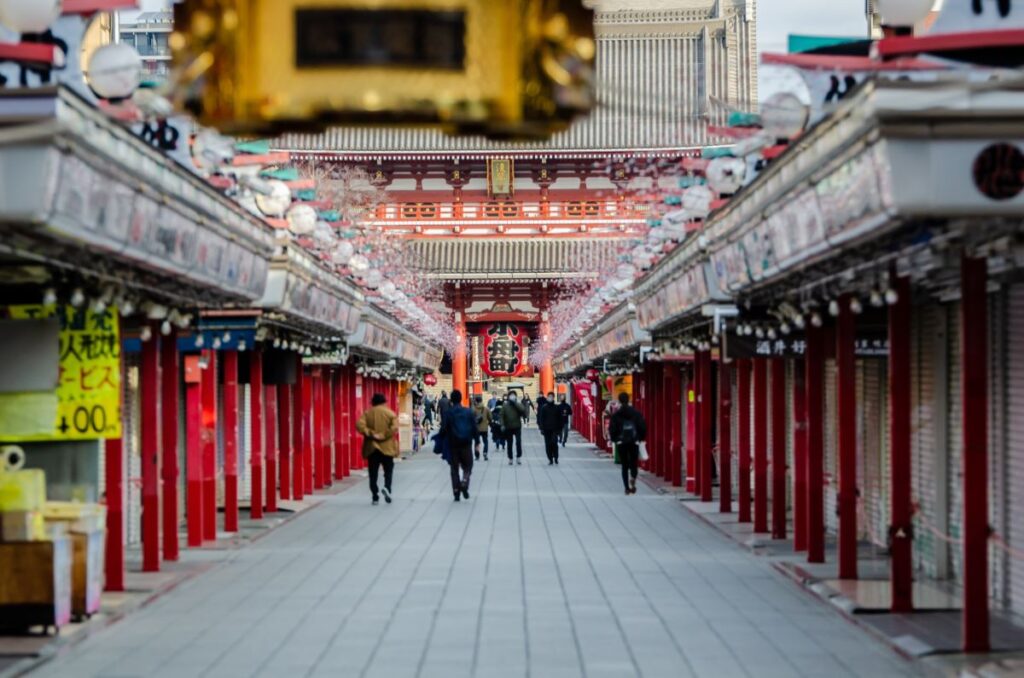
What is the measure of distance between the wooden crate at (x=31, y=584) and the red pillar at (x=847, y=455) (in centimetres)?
712

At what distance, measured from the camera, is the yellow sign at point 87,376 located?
48.0 feet

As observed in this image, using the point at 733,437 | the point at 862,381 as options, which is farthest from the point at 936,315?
the point at 733,437

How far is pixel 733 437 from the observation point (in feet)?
108

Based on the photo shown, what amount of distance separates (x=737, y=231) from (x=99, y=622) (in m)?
7.23

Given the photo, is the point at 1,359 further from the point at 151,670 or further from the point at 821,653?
the point at 821,653

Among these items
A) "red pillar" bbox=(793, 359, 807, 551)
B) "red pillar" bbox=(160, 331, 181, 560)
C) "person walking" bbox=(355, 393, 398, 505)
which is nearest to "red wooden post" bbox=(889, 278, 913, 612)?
"red pillar" bbox=(793, 359, 807, 551)

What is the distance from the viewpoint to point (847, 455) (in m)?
16.3

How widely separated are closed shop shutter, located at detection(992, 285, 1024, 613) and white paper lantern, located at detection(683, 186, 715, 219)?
7207 mm

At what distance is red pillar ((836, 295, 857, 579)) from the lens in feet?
53.7

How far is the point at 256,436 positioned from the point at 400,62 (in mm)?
20604

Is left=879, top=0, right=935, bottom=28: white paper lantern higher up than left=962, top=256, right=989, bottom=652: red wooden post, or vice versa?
left=879, top=0, right=935, bottom=28: white paper lantern

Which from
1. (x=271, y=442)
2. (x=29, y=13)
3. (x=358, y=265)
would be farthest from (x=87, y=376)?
(x=358, y=265)

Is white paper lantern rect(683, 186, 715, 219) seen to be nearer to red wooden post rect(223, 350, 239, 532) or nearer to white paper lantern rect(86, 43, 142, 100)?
red wooden post rect(223, 350, 239, 532)

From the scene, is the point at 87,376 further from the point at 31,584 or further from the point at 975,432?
the point at 975,432
